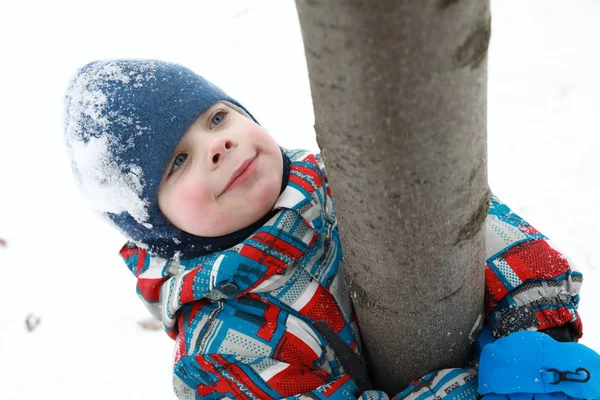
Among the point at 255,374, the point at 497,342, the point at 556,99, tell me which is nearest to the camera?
the point at 497,342

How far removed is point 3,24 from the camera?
16.7ft

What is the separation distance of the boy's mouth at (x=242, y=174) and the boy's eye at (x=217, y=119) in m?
0.15

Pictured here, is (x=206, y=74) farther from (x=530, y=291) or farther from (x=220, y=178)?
(x=530, y=291)

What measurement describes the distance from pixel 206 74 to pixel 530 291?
3.23 m

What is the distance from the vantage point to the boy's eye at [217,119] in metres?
1.31

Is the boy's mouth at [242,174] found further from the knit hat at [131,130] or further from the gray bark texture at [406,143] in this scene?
the gray bark texture at [406,143]

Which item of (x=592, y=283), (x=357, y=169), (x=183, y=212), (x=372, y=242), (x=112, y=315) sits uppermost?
(x=357, y=169)

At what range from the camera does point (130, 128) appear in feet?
3.98

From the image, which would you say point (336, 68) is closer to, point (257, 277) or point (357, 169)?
point (357, 169)

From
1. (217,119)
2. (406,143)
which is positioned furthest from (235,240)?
(406,143)

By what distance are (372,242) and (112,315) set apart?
7.11 ft

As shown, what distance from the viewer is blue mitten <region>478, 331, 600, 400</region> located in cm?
96

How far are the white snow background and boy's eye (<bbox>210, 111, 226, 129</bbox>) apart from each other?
1.59ft

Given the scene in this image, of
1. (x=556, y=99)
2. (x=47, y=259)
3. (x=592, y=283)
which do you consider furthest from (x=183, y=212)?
(x=556, y=99)
